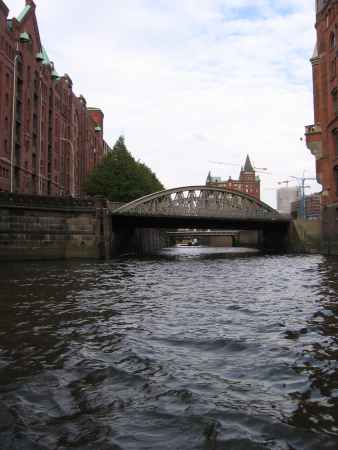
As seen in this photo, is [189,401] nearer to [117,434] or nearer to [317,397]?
[117,434]

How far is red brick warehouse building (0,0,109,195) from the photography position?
4978 cm

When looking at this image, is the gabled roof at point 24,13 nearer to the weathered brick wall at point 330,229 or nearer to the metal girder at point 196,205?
the metal girder at point 196,205

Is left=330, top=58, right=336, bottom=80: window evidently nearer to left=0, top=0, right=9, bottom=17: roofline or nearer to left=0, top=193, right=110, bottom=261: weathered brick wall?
left=0, top=193, right=110, bottom=261: weathered brick wall

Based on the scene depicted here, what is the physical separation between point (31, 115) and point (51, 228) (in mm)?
27991

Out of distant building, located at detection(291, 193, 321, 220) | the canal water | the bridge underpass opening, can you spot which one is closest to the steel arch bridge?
the bridge underpass opening

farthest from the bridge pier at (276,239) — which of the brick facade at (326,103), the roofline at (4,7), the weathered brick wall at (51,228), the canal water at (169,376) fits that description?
the canal water at (169,376)

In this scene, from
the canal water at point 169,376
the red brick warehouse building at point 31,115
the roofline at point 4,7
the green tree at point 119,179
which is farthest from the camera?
the green tree at point 119,179

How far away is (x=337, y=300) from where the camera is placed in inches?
496

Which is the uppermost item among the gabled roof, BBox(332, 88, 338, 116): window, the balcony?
the gabled roof

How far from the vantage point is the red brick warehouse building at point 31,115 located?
49781 millimetres

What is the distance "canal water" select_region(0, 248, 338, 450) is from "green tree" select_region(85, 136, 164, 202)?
1978 inches

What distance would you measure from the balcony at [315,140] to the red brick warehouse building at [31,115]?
84.6 ft

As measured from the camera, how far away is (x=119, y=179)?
2448 inches

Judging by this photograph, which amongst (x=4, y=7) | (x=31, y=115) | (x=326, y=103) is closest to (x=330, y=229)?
(x=326, y=103)
